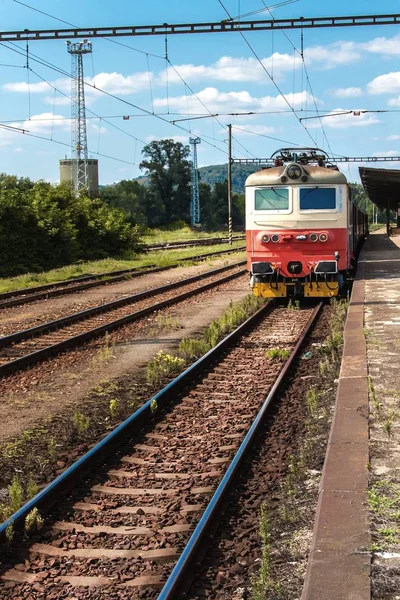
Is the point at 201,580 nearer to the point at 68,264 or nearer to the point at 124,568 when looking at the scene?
the point at 124,568

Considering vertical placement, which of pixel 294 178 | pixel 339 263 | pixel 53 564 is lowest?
pixel 53 564

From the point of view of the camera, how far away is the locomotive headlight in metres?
15.0

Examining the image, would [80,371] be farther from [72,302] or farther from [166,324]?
[72,302]

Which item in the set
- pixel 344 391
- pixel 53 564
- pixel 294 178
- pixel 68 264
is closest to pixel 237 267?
pixel 68 264

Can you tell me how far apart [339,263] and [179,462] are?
994cm

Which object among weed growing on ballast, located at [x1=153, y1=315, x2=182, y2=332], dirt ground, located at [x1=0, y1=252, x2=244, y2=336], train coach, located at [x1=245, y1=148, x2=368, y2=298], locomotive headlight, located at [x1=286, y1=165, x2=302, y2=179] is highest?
locomotive headlight, located at [x1=286, y1=165, x2=302, y2=179]

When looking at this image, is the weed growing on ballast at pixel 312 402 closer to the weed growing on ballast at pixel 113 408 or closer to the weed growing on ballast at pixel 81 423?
the weed growing on ballast at pixel 113 408

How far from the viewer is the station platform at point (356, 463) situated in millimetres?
3379

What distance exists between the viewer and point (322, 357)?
9539 millimetres

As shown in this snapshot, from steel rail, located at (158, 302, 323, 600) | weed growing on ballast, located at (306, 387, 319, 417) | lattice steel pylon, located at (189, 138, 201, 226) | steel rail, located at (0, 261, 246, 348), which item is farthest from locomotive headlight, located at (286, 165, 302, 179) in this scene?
lattice steel pylon, located at (189, 138, 201, 226)

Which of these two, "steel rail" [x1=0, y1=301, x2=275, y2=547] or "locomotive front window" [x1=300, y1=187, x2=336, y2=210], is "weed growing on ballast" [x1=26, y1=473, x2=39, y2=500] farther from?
"locomotive front window" [x1=300, y1=187, x2=336, y2=210]

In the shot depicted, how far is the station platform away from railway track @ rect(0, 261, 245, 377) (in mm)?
A: 4154

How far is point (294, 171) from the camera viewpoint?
49.1ft

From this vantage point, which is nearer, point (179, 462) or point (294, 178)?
point (179, 462)
